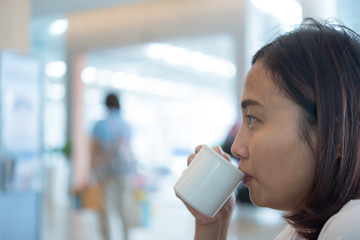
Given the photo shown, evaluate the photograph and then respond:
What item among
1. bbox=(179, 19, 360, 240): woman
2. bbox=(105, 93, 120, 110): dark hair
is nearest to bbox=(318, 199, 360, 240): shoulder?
bbox=(179, 19, 360, 240): woman

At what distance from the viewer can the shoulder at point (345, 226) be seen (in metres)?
0.61

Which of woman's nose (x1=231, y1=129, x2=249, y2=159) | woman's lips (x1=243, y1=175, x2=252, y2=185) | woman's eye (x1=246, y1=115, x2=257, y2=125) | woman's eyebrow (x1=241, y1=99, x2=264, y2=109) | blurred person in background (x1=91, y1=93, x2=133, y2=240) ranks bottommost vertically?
blurred person in background (x1=91, y1=93, x2=133, y2=240)

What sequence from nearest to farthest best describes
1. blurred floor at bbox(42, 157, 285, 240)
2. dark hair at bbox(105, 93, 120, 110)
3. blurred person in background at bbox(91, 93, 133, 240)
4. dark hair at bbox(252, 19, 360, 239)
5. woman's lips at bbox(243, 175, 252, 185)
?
dark hair at bbox(252, 19, 360, 239), woman's lips at bbox(243, 175, 252, 185), blurred person in background at bbox(91, 93, 133, 240), dark hair at bbox(105, 93, 120, 110), blurred floor at bbox(42, 157, 285, 240)

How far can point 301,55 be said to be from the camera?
759 mm

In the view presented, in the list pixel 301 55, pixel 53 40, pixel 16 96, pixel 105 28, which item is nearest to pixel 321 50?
pixel 301 55

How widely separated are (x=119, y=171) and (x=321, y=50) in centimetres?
384

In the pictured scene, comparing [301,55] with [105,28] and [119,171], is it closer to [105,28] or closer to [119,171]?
[119,171]

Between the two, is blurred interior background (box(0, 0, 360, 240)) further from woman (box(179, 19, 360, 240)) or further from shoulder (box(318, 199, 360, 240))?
shoulder (box(318, 199, 360, 240))

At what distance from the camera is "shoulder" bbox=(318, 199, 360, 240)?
2.00ft

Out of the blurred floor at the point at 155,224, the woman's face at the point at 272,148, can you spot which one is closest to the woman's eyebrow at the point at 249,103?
the woman's face at the point at 272,148

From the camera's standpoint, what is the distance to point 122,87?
59.5ft

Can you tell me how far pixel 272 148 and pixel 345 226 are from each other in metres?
0.17

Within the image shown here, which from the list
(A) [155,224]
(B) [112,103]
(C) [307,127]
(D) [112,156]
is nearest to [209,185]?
(C) [307,127]

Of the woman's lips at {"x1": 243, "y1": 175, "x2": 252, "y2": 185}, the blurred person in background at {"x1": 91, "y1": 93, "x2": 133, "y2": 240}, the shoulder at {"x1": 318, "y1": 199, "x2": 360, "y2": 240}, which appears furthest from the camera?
the blurred person in background at {"x1": 91, "y1": 93, "x2": 133, "y2": 240}
